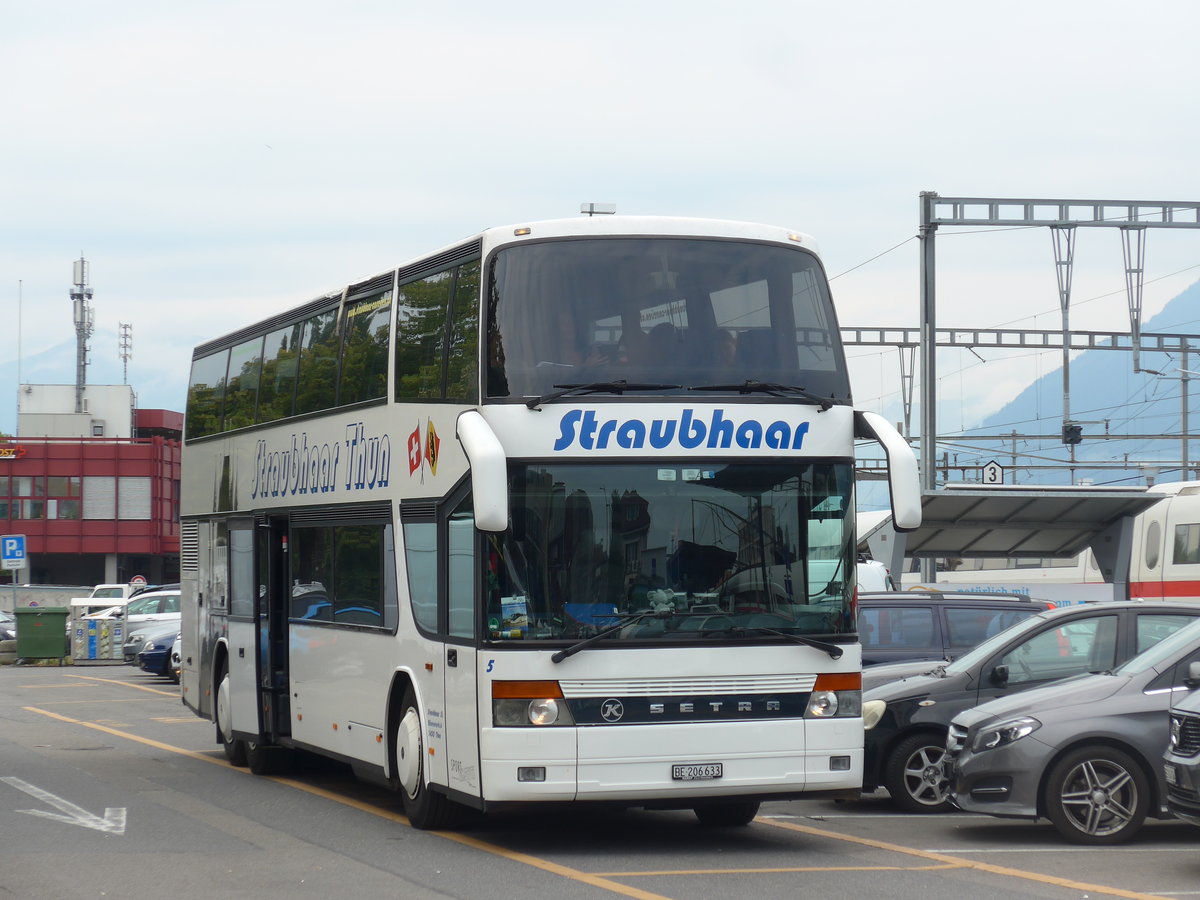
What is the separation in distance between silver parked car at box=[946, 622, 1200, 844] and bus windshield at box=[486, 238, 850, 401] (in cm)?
247

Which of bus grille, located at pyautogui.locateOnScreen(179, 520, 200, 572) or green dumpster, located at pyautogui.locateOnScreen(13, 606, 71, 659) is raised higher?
bus grille, located at pyautogui.locateOnScreen(179, 520, 200, 572)

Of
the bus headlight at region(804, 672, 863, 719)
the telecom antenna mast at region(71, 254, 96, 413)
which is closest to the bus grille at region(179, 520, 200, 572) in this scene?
the bus headlight at region(804, 672, 863, 719)

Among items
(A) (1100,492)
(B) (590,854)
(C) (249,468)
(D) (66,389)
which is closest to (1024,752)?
(B) (590,854)

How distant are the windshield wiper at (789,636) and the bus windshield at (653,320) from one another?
1.48 metres

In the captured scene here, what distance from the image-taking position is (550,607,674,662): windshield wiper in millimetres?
10414

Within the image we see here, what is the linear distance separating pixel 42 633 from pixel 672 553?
104 feet

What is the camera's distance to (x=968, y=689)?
13.1 m

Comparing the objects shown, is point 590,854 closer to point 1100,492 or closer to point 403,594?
point 403,594

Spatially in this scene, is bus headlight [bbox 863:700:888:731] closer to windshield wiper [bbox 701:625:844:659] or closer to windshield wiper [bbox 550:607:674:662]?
windshield wiper [bbox 701:625:844:659]

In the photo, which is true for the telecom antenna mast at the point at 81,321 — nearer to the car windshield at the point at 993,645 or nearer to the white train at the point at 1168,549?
the white train at the point at 1168,549

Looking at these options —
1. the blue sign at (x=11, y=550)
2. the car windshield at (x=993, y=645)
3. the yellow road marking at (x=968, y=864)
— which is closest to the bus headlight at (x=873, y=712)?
the car windshield at (x=993, y=645)

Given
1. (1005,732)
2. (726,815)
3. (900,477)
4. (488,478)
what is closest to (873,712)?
(726,815)

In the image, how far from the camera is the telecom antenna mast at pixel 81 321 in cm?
9854

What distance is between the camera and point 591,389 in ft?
35.3
